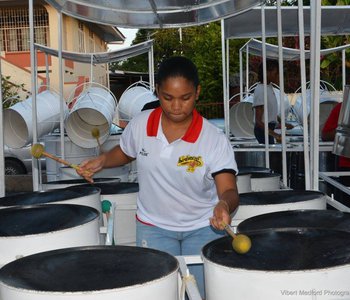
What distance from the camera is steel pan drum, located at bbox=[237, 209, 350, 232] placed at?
1.73m

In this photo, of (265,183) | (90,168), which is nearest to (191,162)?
(90,168)

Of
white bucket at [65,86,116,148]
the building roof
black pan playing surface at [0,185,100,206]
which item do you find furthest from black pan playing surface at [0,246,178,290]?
the building roof

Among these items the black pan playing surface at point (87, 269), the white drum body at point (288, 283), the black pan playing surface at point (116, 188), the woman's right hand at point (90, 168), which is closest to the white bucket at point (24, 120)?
the black pan playing surface at point (116, 188)

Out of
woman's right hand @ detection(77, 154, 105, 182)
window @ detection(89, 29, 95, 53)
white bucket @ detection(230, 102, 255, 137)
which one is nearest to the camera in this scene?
woman's right hand @ detection(77, 154, 105, 182)

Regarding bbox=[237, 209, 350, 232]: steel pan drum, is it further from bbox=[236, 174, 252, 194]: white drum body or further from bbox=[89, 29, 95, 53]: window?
bbox=[89, 29, 95, 53]: window

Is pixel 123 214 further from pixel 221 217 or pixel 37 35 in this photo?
pixel 37 35

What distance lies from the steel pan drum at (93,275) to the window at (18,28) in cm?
1350

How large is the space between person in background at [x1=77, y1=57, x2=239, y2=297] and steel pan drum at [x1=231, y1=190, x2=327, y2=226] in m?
0.09

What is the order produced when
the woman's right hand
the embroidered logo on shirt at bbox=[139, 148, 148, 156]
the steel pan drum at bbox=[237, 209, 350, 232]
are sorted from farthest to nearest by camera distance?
the woman's right hand, the embroidered logo on shirt at bbox=[139, 148, 148, 156], the steel pan drum at bbox=[237, 209, 350, 232]

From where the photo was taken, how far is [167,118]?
195cm

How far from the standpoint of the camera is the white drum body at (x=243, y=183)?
8.79 ft

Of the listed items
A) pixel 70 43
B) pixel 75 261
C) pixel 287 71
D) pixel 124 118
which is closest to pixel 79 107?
pixel 124 118

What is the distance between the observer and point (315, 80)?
232cm

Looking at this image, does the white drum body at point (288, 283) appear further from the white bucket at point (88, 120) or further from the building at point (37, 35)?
the building at point (37, 35)
